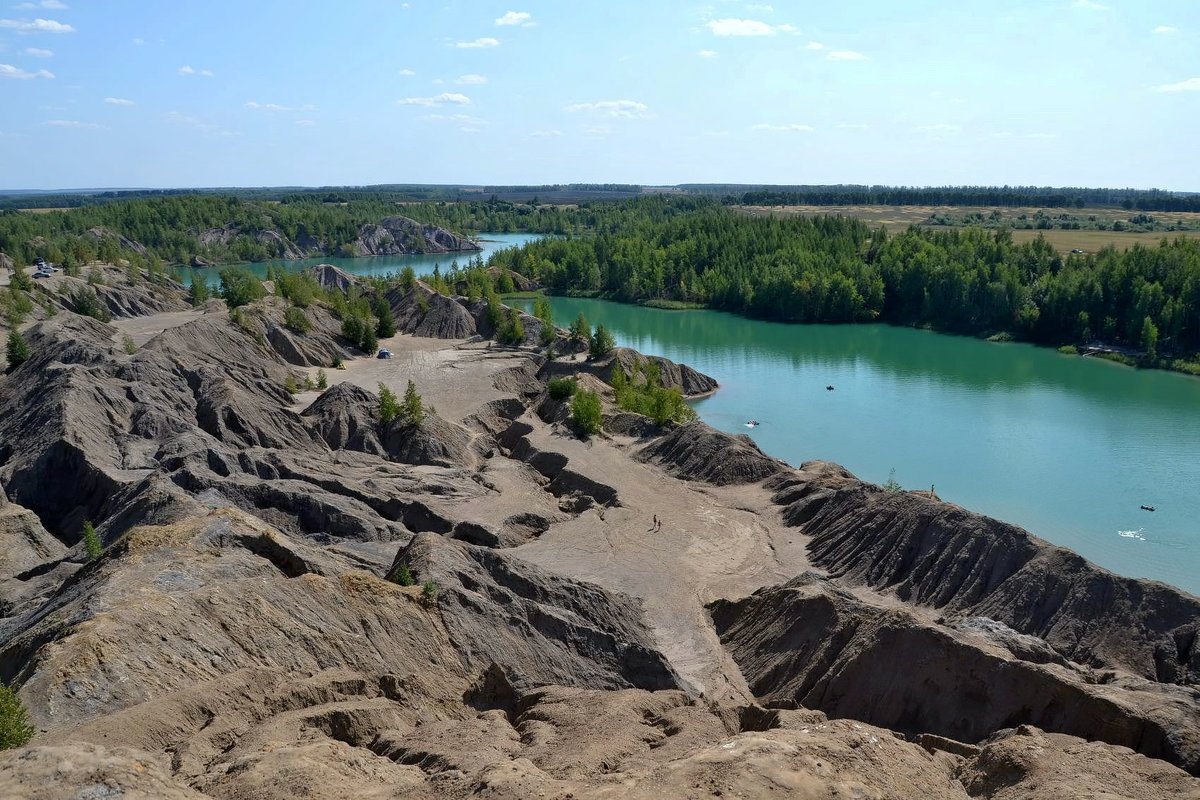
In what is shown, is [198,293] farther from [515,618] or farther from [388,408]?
[515,618]

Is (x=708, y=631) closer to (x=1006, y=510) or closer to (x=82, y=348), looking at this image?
(x=1006, y=510)

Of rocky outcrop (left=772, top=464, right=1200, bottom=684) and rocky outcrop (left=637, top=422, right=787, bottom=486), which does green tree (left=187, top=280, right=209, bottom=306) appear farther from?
rocky outcrop (left=772, top=464, right=1200, bottom=684)

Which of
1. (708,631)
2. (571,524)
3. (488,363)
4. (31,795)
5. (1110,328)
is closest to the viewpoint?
(31,795)

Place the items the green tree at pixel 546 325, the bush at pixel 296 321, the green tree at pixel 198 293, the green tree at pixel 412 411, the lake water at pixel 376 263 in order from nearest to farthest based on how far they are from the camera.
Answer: the green tree at pixel 412 411
the bush at pixel 296 321
the green tree at pixel 546 325
the green tree at pixel 198 293
the lake water at pixel 376 263

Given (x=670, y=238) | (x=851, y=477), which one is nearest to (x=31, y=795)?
(x=851, y=477)

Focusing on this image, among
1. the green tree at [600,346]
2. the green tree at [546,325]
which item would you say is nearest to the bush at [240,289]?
the green tree at [546,325]

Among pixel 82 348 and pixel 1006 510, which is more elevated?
pixel 82 348

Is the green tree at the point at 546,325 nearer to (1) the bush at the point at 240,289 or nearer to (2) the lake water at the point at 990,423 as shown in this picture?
(2) the lake water at the point at 990,423
